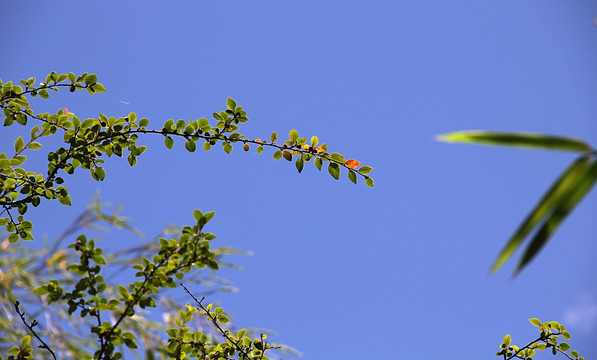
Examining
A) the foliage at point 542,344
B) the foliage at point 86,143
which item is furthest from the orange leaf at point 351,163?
the foliage at point 542,344

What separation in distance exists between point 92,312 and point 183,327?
374 millimetres

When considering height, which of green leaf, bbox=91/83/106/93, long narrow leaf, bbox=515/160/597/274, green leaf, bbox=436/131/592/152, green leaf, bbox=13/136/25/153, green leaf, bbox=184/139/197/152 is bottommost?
long narrow leaf, bbox=515/160/597/274

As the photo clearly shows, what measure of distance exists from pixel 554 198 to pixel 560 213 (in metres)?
0.03

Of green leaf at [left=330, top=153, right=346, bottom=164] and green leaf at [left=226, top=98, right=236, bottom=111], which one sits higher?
green leaf at [left=226, top=98, right=236, bottom=111]

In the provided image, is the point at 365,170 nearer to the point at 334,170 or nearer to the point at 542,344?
the point at 334,170

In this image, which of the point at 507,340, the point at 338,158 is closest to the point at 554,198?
the point at 338,158

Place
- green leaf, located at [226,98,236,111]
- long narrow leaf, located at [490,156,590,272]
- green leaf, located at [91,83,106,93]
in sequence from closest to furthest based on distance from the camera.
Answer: long narrow leaf, located at [490,156,590,272], green leaf, located at [226,98,236,111], green leaf, located at [91,83,106,93]

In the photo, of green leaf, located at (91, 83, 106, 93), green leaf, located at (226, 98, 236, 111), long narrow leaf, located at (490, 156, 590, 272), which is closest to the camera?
long narrow leaf, located at (490, 156, 590, 272)

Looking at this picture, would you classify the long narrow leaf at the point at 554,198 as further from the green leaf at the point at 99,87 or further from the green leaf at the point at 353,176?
the green leaf at the point at 99,87

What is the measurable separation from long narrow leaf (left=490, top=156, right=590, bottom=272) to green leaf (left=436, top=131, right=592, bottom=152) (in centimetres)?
3

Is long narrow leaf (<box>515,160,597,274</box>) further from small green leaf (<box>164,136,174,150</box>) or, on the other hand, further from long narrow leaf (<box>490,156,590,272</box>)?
small green leaf (<box>164,136,174,150</box>)

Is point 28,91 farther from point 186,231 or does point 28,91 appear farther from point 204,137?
point 186,231

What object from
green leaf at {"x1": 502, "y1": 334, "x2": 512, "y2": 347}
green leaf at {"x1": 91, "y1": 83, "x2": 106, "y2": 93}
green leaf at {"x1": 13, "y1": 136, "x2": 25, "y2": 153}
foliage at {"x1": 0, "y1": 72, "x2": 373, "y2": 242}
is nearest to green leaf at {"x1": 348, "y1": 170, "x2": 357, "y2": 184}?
foliage at {"x1": 0, "y1": 72, "x2": 373, "y2": 242}

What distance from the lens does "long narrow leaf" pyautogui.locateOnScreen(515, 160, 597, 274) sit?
728 mm
